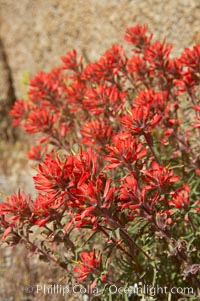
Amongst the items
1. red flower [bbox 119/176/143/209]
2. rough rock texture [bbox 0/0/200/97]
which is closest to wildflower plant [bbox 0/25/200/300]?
red flower [bbox 119/176/143/209]

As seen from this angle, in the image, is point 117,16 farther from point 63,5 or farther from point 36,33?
point 36,33

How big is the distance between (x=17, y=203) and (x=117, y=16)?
7.09ft

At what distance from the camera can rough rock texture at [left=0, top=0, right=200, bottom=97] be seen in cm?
306

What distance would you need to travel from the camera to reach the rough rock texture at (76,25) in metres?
3.06

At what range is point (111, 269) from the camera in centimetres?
246

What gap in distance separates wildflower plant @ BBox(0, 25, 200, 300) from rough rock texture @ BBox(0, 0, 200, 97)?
660 mm

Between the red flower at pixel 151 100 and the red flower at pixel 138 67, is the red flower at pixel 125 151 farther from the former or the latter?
the red flower at pixel 138 67

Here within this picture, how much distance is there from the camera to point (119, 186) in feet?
5.72

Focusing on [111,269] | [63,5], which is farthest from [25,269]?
[63,5]

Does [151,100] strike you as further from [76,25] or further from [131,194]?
[76,25]

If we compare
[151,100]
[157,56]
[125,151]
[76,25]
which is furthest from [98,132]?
[76,25]

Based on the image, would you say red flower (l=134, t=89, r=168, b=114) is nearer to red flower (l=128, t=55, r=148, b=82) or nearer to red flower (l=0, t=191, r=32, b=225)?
red flower (l=128, t=55, r=148, b=82)

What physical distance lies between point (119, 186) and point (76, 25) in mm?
2522

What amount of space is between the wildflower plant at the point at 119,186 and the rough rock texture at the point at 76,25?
0.66m
